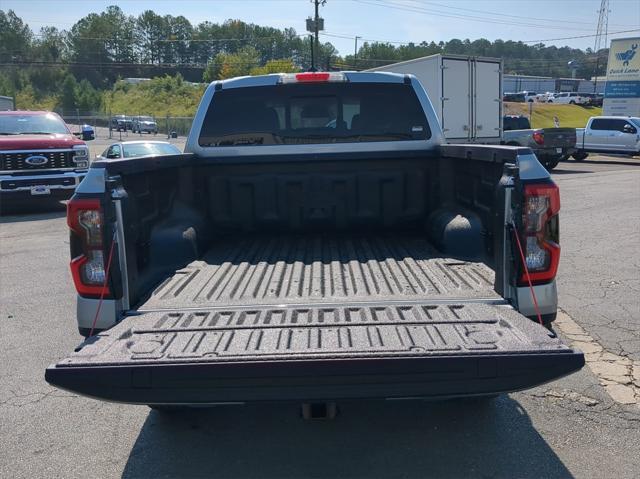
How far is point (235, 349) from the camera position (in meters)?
2.89

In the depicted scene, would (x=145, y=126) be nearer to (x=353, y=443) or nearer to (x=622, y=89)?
(x=622, y=89)

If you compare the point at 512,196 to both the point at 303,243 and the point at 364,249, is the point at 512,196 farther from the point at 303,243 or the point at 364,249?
the point at 303,243

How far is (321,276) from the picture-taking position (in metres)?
4.08

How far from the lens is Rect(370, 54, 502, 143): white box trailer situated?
64.8 feet

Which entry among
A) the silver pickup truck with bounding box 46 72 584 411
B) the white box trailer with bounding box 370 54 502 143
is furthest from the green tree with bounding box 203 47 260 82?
the silver pickup truck with bounding box 46 72 584 411

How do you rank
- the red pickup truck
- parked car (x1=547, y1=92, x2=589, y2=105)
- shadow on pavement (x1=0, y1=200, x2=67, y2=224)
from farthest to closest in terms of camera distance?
1. parked car (x1=547, y1=92, x2=589, y2=105)
2. shadow on pavement (x1=0, y1=200, x2=67, y2=224)
3. the red pickup truck

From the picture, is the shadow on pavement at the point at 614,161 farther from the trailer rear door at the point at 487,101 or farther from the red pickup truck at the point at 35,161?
the red pickup truck at the point at 35,161

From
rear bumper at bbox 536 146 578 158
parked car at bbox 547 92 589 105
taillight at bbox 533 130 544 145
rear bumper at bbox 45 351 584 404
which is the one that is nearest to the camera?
rear bumper at bbox 45 351 584 404

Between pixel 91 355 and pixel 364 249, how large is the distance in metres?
2.41

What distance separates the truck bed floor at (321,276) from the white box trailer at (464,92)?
15420 millimetres

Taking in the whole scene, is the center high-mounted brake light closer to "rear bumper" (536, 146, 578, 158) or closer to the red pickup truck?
the red pickup truck

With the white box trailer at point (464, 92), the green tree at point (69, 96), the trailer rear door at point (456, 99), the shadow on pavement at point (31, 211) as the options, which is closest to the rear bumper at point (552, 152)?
the white box trailer at point (464, 92)

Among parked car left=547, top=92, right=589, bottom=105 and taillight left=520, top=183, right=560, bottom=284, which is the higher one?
parked car left=547, top=92, right=589, bottom=105

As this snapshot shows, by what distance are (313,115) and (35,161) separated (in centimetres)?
1071
